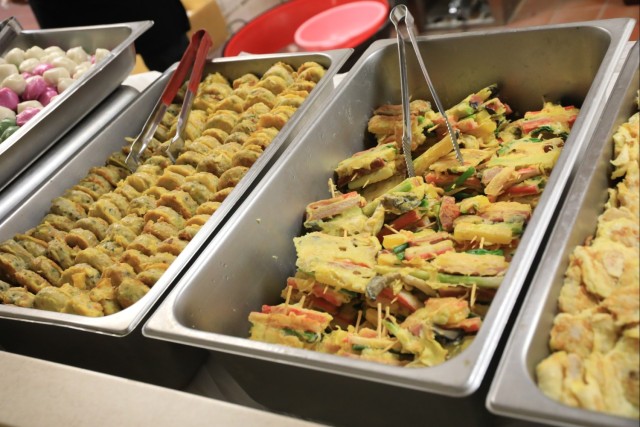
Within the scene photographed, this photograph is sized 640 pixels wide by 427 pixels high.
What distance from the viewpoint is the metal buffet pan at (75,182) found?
1369 mm

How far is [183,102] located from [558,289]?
4.94 feet

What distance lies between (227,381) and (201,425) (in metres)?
0.33

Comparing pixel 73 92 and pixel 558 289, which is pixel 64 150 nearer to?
pixel 73 92

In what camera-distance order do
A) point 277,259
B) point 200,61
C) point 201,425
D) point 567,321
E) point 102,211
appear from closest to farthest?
1. point 567,321
2. point 201,425
3. point 277,259
4. point 102,211
5. point 200,61

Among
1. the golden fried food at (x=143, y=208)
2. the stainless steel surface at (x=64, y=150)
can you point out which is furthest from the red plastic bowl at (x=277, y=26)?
the golden fried food at (x=143, y=208)

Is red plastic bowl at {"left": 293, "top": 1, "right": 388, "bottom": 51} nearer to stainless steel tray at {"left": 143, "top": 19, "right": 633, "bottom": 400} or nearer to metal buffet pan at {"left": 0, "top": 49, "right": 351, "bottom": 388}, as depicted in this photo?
metal buffet pan at {"left": 0, "top": 49, "right": 351, "bottom": 388}

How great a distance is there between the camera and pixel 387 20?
11.5 feet

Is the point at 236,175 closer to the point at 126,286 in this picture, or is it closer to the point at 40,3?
the point at 126,286

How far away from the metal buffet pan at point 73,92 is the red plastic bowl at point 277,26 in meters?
1.16

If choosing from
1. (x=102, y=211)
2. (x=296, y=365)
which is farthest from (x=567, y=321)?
(x=102, y=211)

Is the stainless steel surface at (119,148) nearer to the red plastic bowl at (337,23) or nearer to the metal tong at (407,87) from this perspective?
the metal tong at (407,87)

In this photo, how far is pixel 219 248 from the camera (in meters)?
1.44

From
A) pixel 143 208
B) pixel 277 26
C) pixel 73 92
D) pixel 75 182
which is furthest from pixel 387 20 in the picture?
pixel 143 208

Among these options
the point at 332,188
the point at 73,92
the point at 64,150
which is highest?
the point at 73,92
